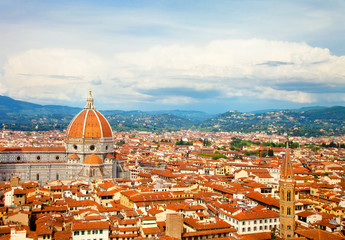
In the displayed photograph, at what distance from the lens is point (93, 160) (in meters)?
65.4

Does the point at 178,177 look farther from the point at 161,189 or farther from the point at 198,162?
the point at 198,162

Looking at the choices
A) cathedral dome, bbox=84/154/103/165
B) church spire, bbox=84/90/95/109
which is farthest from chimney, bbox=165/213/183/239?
church spire, bbox=84/90/95/109

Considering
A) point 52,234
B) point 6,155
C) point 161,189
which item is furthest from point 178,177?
point 52,234

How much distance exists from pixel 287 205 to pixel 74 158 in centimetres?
3978

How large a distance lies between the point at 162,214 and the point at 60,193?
17.8 meters

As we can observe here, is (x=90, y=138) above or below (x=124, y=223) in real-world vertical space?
above

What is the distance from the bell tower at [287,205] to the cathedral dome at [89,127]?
3759cm

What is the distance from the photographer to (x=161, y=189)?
171 feet

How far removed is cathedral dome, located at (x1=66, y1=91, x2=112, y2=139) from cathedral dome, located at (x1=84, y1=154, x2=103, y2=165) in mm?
4224

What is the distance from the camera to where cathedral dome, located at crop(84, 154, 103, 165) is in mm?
65012

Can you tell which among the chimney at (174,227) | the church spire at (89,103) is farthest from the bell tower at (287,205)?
the church spire at (89,103)

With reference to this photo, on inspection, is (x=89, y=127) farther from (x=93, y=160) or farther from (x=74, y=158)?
→ (x=93, y=160)

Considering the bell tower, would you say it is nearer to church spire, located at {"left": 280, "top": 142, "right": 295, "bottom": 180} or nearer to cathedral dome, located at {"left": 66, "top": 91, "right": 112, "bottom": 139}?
church spire, located at {"left": 280, "top": 142, "right": 295, "bottom": 180}

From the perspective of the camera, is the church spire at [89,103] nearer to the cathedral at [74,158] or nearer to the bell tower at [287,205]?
the cathedral at [74,158]
